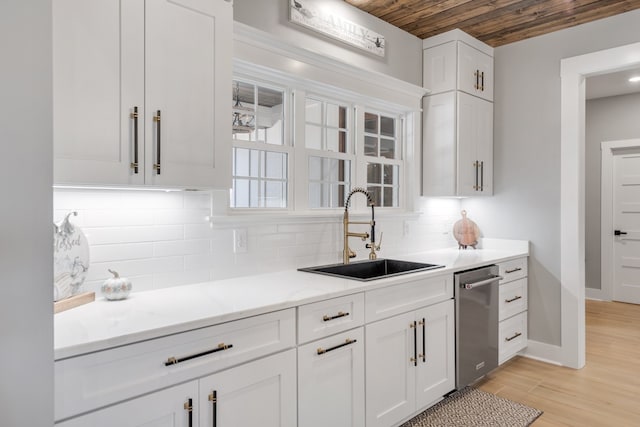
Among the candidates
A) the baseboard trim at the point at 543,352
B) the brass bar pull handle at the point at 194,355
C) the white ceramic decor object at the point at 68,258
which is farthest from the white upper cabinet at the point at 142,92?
the baseboard trim at the point at 543,352

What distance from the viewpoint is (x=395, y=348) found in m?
2.37

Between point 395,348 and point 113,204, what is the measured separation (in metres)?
1.61

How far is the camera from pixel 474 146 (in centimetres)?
368

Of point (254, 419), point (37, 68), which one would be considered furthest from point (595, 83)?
point (37, 68)

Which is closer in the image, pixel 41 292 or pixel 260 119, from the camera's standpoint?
pixel 41 292

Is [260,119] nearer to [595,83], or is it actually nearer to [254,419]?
[254,419]

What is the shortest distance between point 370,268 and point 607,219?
448cm

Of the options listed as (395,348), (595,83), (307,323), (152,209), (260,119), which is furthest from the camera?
(595,83)

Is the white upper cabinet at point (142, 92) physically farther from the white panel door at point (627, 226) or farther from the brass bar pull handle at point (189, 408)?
the white panel door at point (627, 226)

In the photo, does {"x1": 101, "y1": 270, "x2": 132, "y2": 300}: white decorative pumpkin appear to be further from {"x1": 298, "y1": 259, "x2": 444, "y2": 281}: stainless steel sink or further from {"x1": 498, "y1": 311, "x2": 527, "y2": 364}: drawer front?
{"x1": 498, "y1": 311, "x2": 527, "y2": 364}: drawer front

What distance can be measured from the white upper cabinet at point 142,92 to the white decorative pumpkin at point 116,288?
0.47 meters

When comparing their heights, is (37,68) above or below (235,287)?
above

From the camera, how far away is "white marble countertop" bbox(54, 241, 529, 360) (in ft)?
4.43

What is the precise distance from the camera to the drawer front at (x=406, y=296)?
A: 7.34 feet
